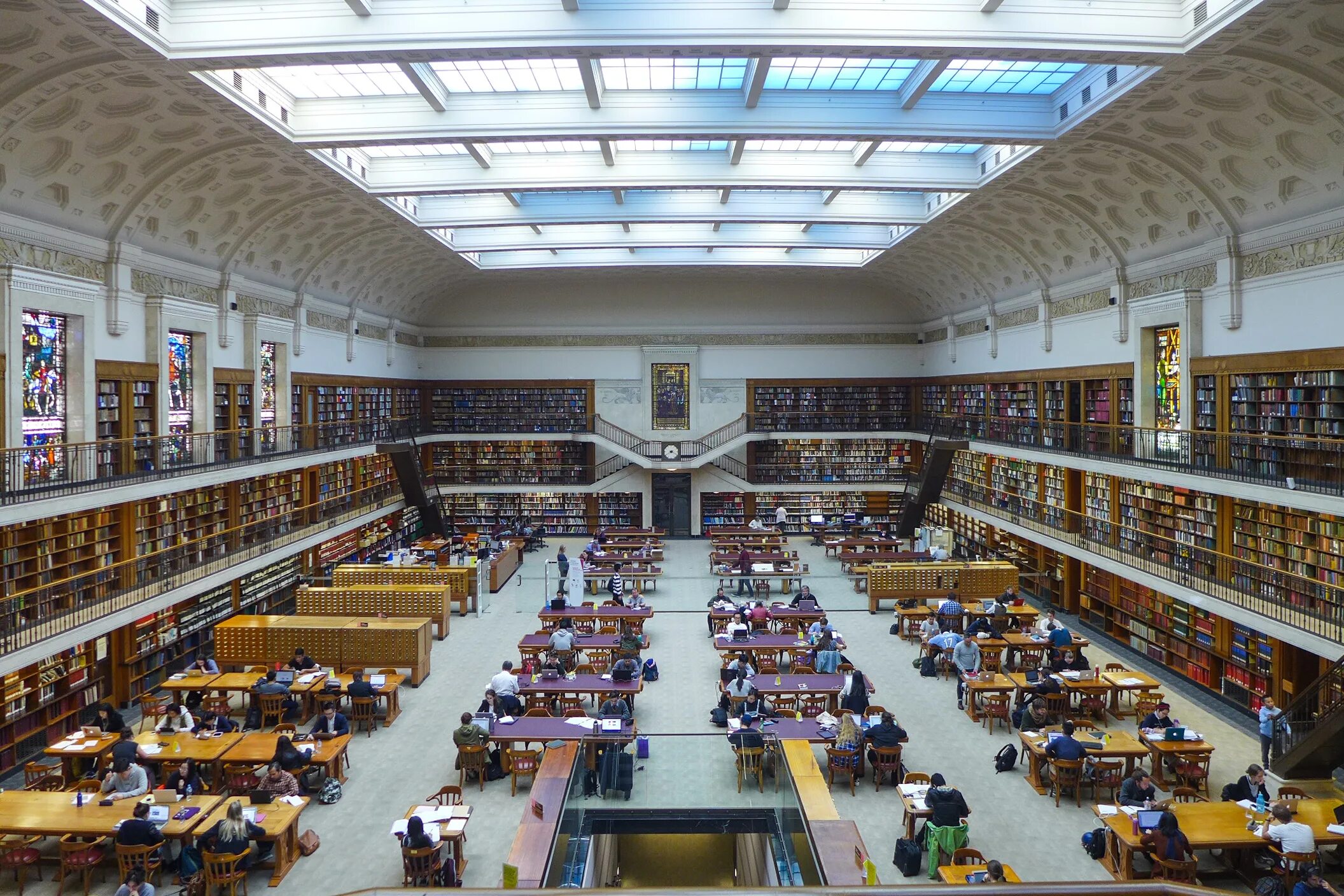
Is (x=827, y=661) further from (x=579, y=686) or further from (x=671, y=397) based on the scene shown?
(x=671, y=397)

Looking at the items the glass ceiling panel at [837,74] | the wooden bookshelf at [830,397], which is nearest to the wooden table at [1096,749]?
the glass ceiling panel at [837,74]

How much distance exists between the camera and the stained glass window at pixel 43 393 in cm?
999

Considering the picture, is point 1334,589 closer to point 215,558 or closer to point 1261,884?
point 1261,884

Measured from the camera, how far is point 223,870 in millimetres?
6582

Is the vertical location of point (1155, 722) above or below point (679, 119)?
below

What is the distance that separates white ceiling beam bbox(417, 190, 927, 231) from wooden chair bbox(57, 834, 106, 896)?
11.4m

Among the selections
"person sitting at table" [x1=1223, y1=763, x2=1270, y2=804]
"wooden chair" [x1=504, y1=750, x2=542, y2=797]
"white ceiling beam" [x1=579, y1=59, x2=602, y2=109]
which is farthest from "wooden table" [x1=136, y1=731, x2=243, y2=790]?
"person sitting at table" [x1=1223, y1=763, x2=1270, y2=804]

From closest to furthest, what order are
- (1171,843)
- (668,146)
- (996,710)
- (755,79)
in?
(1171,843), (755,79), (996,710), (668,146)

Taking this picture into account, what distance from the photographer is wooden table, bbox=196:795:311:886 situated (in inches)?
269

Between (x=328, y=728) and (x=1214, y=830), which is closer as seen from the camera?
(x=1214, y=830)

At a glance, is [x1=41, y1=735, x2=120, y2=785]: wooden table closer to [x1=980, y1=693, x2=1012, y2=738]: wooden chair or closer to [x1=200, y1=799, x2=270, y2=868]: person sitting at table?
[x1=200, y1=799, x2=270, y2=868]: person sitting at table

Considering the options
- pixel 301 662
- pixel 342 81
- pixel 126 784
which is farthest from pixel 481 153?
pixel 126 784

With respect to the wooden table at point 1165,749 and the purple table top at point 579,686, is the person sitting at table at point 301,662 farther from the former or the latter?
the wooden table at point 1165,749

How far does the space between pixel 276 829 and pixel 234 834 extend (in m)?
0.34
